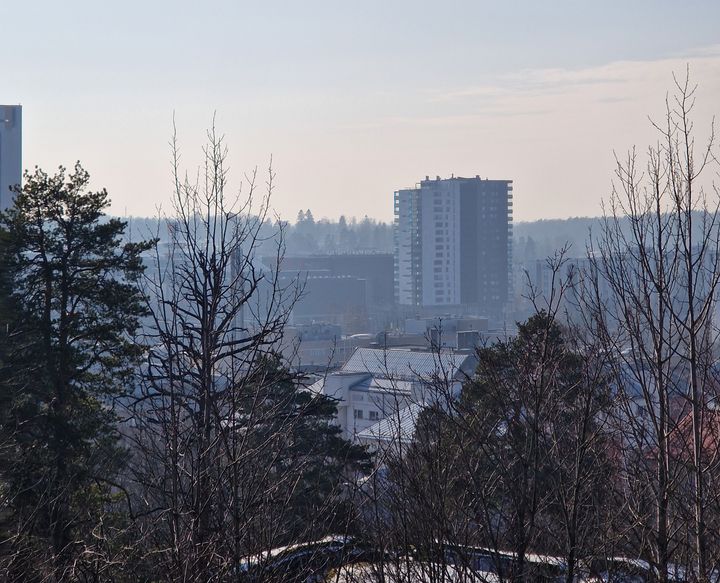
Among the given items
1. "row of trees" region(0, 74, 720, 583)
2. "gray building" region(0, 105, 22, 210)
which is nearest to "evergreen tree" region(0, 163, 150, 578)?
"row of trees" region(0, 74, 720, 583)

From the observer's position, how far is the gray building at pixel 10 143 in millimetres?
64688

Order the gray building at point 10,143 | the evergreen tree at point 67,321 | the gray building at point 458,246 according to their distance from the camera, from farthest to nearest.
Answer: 1. the gray building at point 458,246
2. the gray building at point 10,143
3. the evergreen tree at point 67,321

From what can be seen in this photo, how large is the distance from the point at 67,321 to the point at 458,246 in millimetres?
97913

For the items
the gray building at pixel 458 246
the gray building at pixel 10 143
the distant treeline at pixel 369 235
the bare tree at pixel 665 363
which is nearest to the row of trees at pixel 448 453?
the bare tree at pixel 665 363

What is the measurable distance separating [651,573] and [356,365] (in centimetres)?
4306

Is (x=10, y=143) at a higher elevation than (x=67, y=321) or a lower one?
higher

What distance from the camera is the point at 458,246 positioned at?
4259 inches

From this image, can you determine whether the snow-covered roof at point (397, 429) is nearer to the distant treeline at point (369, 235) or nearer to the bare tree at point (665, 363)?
the bare tree at point (665, 363)

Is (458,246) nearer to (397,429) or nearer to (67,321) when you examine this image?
(67,321)

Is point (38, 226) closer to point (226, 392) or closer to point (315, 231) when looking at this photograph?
point (226, 392)

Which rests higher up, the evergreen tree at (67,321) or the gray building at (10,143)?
the gray building at (10,143)

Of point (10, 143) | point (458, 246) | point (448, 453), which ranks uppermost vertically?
point (10, 143)

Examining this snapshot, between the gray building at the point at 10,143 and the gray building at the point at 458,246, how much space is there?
49.0 meters

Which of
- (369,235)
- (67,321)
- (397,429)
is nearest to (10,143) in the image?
(67,321)
